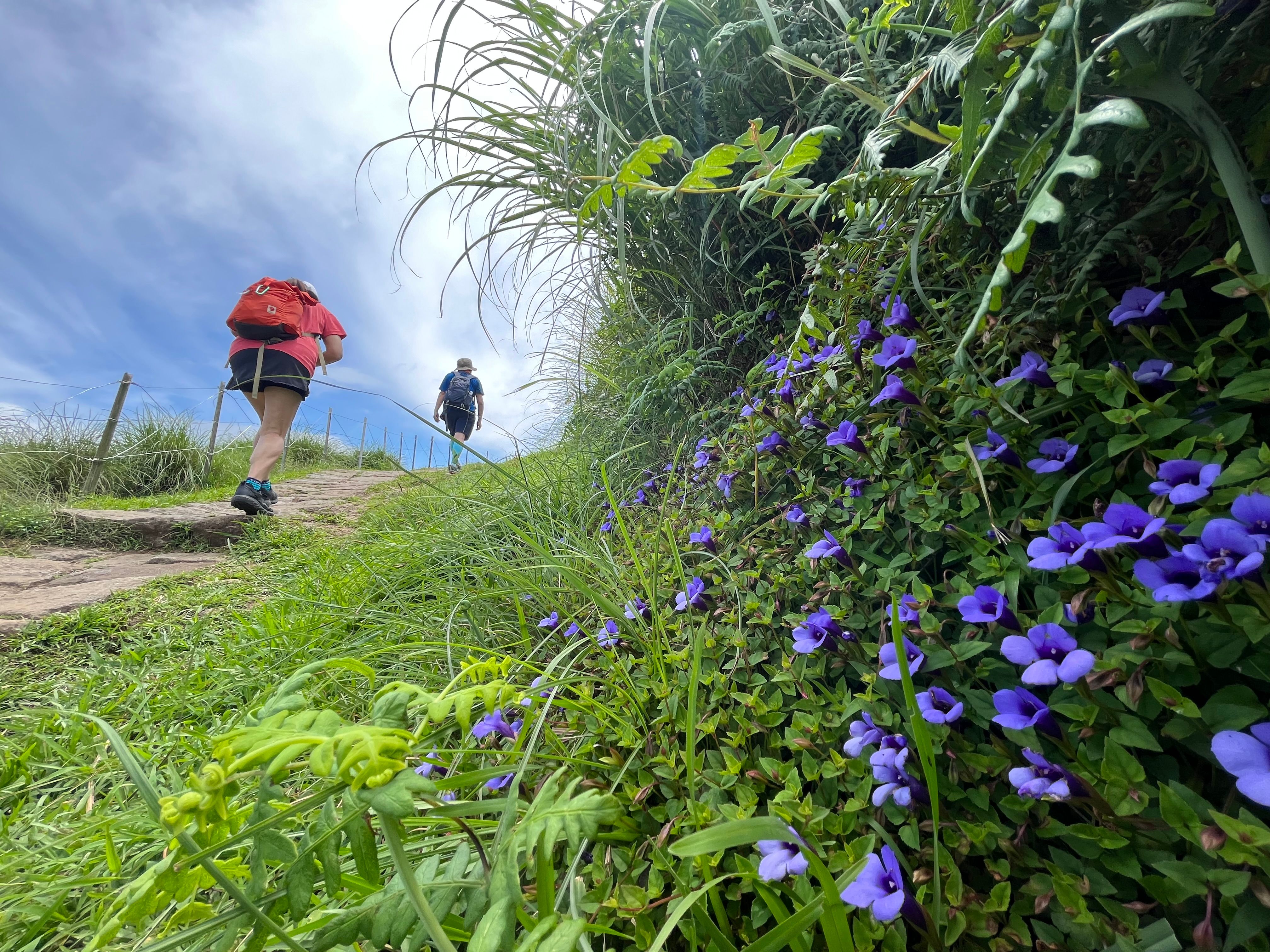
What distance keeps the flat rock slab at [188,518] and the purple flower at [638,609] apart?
4072 mm

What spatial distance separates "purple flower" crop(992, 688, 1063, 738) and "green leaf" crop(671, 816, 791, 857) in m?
0.27

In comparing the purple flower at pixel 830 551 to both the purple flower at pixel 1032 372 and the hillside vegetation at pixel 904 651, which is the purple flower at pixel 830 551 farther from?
the purple flower at pixel 1032 372

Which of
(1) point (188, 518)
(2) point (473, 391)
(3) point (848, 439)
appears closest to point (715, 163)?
(3) point (848, 439)

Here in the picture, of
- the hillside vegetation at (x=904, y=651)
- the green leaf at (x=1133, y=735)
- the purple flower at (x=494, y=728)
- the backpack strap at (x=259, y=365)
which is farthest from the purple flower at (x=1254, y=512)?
the backpack strap at (x=259, y=365)

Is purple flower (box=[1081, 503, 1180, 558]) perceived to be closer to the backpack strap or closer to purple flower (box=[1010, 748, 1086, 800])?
purple flower (box=[1010, 748, 1086, 800])

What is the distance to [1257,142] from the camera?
703 mm

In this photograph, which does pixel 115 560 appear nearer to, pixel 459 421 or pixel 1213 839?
pixel 459 421

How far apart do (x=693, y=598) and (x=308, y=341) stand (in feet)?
15.7

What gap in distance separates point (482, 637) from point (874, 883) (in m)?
1.27

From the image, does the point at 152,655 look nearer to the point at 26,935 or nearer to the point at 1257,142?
the point at 26,935

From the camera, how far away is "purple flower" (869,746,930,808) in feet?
2.19

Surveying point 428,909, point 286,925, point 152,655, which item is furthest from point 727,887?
point 152,655

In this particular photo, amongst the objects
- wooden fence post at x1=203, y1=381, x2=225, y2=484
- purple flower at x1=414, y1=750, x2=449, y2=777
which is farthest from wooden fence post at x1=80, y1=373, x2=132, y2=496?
purple flower at x1=414, y1=750, x2=449, y2=777

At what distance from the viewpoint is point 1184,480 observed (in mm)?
659
